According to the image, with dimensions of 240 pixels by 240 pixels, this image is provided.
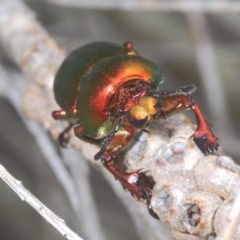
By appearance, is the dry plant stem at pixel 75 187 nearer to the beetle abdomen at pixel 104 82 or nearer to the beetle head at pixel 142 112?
the beetle abdomen at pixel 104 82

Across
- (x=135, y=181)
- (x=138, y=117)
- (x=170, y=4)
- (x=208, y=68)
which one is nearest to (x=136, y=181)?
(x=135, y=181)

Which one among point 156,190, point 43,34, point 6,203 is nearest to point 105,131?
point 156,190

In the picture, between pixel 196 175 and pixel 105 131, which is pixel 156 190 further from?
pixel 105 131

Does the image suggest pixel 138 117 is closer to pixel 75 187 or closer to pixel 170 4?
pixel 75 187

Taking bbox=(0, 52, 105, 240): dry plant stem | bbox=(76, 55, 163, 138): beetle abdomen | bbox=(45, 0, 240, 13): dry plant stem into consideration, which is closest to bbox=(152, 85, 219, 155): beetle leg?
bbox=(76, 55, 163, 138): beetle abdomen

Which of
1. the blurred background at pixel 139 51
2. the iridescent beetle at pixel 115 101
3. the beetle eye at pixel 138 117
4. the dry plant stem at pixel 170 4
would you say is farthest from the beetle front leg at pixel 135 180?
the dry plant stem at pixel 170 4

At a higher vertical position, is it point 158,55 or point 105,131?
point 158,55
